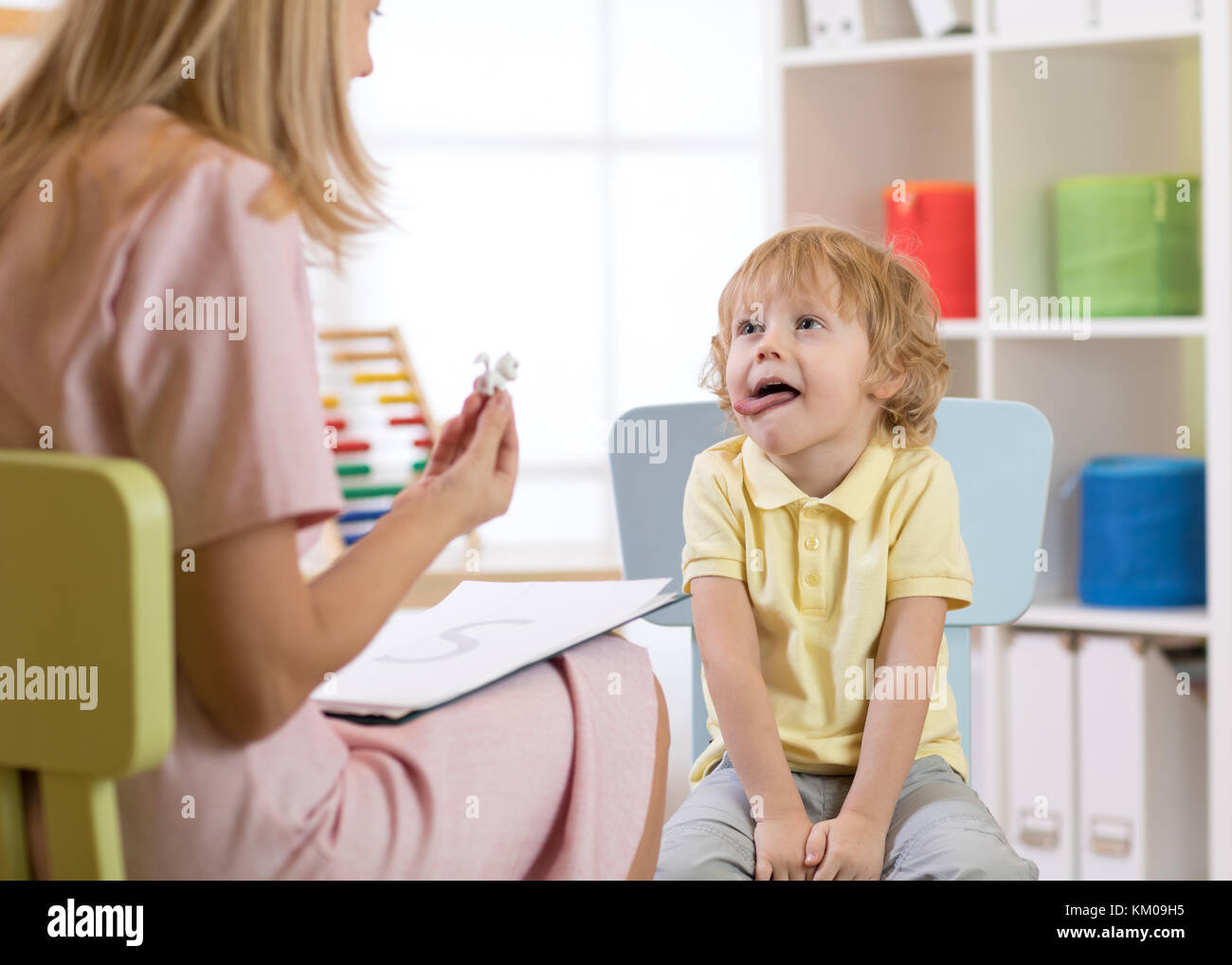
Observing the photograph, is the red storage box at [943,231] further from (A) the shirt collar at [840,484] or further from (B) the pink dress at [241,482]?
(B) the pink dress at [241,482]

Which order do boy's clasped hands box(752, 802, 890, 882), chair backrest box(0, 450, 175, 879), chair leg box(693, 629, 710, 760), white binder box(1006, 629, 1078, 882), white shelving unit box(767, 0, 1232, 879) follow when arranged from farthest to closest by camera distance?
1. white binder box(1006, 629, 1078, 882)
2. white shelving unit box(767, 0, 1232, 879)
3. chair leg box(693, 629, 710, 760)
4. boy's clasped hands box(752, 802, 890, 882)
5. chair backrest box(0, 450, 175, 879)

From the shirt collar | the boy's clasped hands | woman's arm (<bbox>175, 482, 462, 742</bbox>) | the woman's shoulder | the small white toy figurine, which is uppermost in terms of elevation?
the woman's shoulder

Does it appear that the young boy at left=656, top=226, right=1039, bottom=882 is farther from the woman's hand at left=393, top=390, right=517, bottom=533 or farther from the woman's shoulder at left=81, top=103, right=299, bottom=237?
the woman's shoulder at left=81, top=103, right=299, bottom=237

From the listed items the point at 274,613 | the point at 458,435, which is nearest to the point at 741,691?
the point at 458,435

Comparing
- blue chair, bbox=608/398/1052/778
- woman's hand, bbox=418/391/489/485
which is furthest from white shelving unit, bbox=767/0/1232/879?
woman's hand, bbox=418/391/489/485

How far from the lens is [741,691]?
0.82 meters

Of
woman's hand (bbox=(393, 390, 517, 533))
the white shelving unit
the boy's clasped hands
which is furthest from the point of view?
the white shelving unit

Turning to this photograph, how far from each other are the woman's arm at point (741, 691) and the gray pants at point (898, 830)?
0.9 inches

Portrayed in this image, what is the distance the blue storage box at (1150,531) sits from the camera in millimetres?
1542

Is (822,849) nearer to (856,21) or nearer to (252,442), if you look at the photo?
(252,442)

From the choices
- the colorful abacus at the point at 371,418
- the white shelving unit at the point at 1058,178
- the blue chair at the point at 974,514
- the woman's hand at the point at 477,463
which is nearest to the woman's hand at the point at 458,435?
the woman's hand at the point at 477,463

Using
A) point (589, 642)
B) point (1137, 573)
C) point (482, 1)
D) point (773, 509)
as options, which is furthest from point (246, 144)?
point (482, 1)

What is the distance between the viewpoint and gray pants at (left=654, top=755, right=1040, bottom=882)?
73 cm

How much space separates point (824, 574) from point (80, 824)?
19.1 inches
